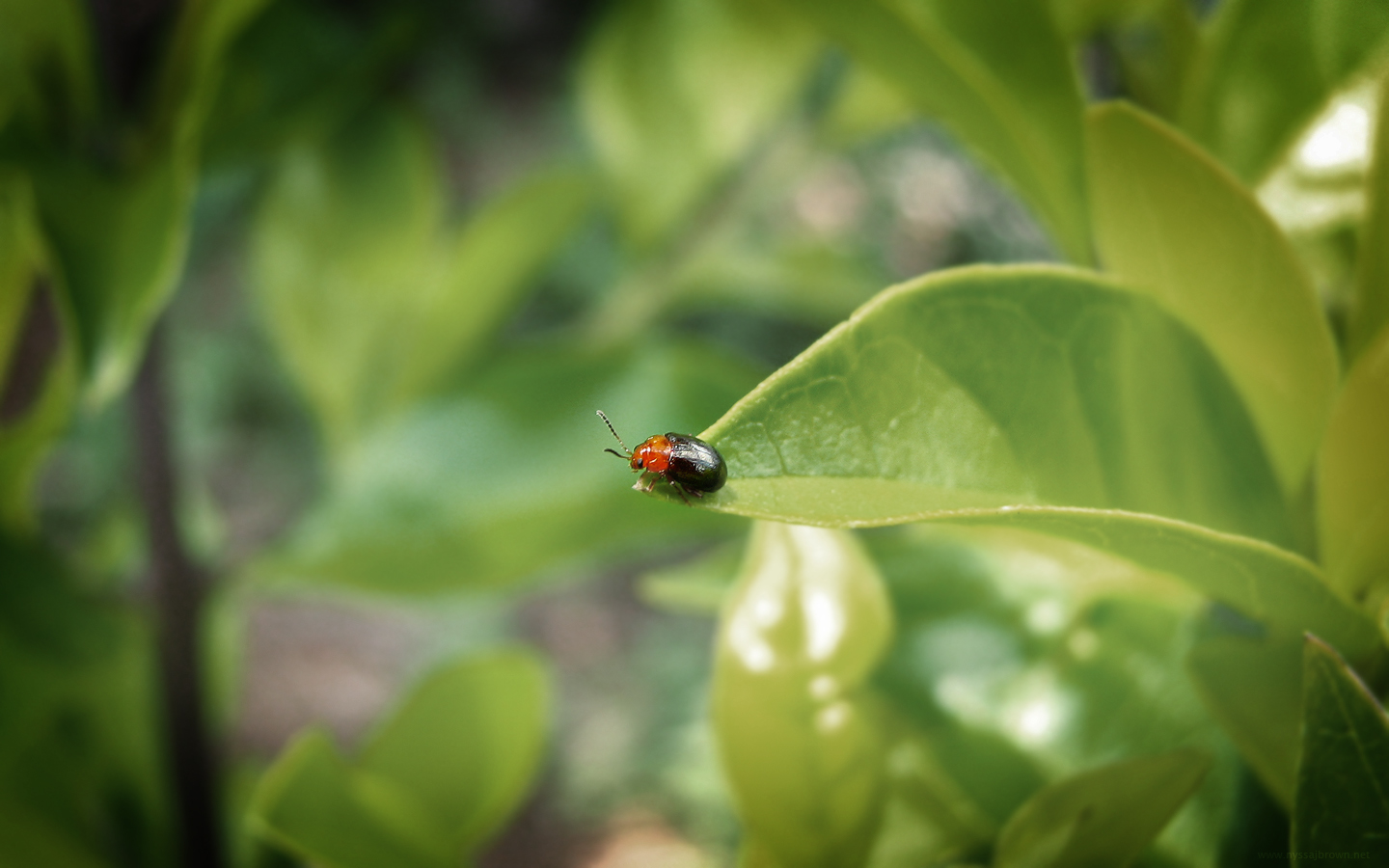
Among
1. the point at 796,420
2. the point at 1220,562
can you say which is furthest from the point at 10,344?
the point at 1220,562

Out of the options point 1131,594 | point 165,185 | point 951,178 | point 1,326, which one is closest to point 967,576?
point 1131,594

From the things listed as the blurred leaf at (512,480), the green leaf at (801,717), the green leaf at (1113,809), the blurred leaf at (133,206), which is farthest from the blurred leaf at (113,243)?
the green leaf at (1113,809)

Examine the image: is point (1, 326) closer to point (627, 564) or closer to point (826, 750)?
point (826, 750)

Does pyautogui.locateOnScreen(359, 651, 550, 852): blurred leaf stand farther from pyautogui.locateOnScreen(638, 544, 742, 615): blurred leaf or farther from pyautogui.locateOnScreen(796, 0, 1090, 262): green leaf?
pyautogui.locateOnScreen(796, 0, 1090, 262): green leaf

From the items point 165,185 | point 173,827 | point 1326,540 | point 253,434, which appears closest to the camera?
point 1326,540

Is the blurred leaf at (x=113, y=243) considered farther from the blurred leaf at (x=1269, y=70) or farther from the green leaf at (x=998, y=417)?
the blurred leaf at (x=1269, y=70)

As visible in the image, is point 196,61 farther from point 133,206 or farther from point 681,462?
point 681,462
